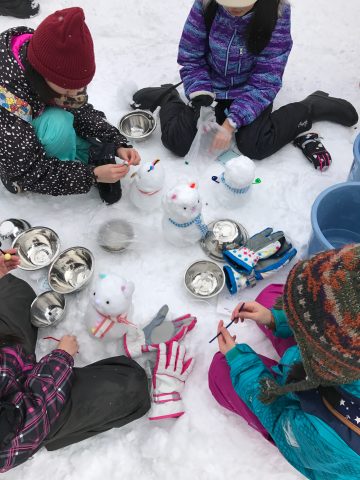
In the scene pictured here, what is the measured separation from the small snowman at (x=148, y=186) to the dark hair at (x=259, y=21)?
0.73 m

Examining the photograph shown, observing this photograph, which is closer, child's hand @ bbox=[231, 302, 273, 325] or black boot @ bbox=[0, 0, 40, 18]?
child's hand @ bbox=[231, 302, 273, 325]

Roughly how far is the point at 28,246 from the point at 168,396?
35.4 inches

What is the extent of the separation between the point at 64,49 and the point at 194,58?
0.95 meters

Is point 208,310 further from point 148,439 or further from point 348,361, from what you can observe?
point 348,361

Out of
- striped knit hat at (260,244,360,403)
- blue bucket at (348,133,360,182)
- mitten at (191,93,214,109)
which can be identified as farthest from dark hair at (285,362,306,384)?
mitten at (191,93,214,109)

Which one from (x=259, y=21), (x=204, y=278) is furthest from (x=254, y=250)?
(x=259, y=21)

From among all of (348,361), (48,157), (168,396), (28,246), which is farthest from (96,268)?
(348,361)

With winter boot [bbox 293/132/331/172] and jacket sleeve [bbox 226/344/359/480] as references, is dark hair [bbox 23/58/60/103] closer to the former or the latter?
jacket sleeve [bbox 226/344/359/480]

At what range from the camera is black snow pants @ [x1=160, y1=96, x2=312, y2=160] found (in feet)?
6.96

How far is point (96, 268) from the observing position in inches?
73.0

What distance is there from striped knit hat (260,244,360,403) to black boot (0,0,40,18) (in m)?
2.76

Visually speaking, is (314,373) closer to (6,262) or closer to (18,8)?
(6,262)

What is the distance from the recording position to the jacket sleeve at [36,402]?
1213 millimetres

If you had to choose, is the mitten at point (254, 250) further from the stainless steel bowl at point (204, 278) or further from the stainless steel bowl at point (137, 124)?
the stainless steel bowl at point (137, 124)
